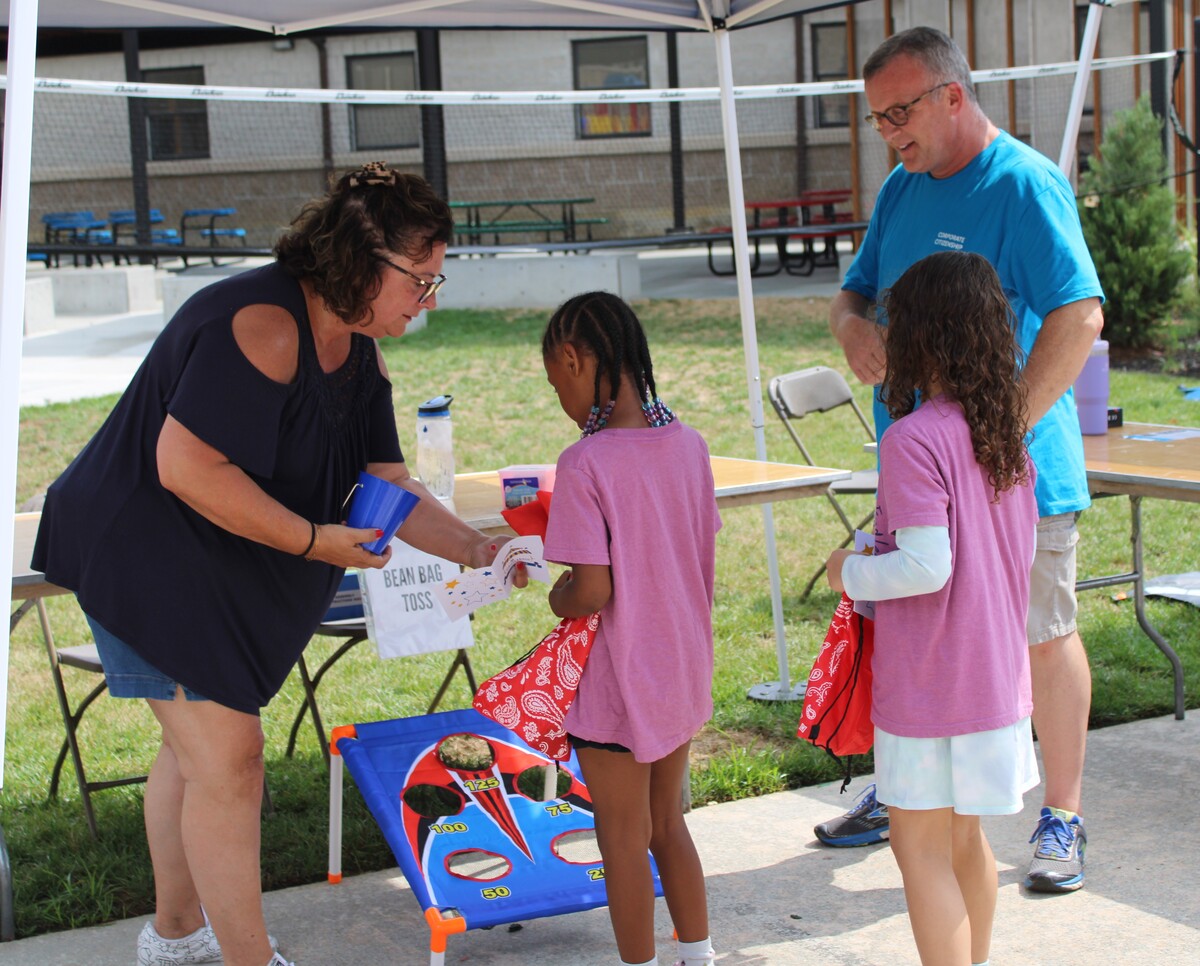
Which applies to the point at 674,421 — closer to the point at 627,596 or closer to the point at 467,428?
the point at 627,596

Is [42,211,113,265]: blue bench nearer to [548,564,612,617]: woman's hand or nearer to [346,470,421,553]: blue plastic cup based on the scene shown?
[346,470,421,553]: blue plastic cup

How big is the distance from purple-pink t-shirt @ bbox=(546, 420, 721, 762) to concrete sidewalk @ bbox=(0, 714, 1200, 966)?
2.46 feet

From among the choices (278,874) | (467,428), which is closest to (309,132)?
(467,428)

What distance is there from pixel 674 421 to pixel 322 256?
28.9 inches

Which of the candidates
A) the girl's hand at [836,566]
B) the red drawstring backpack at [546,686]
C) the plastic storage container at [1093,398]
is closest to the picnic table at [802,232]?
the plastic storage container at [1093,398]

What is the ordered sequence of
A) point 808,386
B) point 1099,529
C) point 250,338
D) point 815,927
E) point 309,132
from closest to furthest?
point 250,338, point 815,927, point 808,386, point 1099,529, point 309,132

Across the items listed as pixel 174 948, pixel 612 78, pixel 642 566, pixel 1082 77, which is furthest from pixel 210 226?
pixel 642 566

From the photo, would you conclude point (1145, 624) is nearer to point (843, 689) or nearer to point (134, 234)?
point (843, 689)

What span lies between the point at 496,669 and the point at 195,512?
271 cm

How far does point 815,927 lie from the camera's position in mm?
3146

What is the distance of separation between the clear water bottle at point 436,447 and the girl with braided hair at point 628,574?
114cm

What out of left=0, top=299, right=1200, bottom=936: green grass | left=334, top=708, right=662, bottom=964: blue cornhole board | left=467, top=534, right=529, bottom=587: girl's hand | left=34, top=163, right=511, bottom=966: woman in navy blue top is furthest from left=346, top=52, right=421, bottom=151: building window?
left=34, top=163, right=511, bottom=966: woman in navy blue top

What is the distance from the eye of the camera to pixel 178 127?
966 inches

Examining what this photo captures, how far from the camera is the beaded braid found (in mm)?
2521
